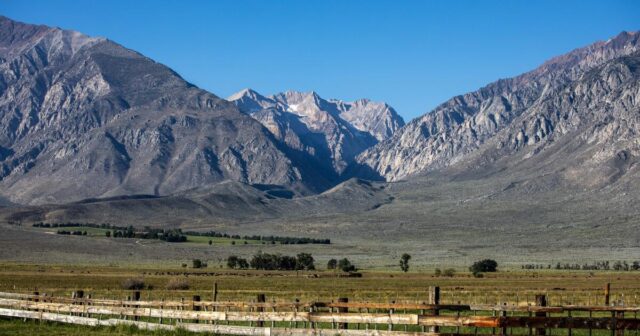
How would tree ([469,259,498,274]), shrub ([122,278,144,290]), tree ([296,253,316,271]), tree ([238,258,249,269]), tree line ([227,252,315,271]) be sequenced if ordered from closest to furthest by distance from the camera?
shrub ([122,278,144,290]) < tree ([469,259,498,274]) < tree ([296,253,316,271]) < tree line ([227,252,315,271]) < tree ([238,258,249,269])

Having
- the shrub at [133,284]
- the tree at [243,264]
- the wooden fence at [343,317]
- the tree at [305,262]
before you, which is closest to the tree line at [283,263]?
the tree at [305,262]

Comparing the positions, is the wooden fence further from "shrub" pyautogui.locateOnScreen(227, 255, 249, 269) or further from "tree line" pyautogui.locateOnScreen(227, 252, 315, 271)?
"shrub" pyautogui.locateOnScreen(227, 255, 249, 269)

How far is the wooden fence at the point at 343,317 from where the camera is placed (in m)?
24.3

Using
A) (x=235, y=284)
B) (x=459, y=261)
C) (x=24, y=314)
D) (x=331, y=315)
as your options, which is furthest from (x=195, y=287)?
(x=459, y=261)

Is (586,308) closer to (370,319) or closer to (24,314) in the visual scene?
(370,319)

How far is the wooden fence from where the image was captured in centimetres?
2434


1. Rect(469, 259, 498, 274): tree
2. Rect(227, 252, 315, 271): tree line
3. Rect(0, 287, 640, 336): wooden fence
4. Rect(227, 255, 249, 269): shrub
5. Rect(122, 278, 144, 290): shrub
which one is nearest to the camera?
Rect(0, 287, 640, 336): wooden fence

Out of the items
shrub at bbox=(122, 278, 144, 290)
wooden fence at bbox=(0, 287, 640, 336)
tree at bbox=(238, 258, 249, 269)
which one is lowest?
wooden fence at bbox=(0, 287, 640, 336)

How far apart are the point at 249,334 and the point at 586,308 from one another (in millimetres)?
10743

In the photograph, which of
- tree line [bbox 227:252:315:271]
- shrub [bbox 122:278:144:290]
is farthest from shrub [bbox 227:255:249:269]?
shrub [bbox 122:278:144:290]

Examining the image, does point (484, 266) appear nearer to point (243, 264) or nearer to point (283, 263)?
point (283, 263)

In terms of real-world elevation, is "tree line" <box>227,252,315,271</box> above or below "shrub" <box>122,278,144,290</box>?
above

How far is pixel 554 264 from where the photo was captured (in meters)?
180

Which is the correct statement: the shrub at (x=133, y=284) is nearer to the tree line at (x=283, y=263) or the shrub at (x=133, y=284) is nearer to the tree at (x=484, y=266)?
the tree line at (x=283, y=263)
